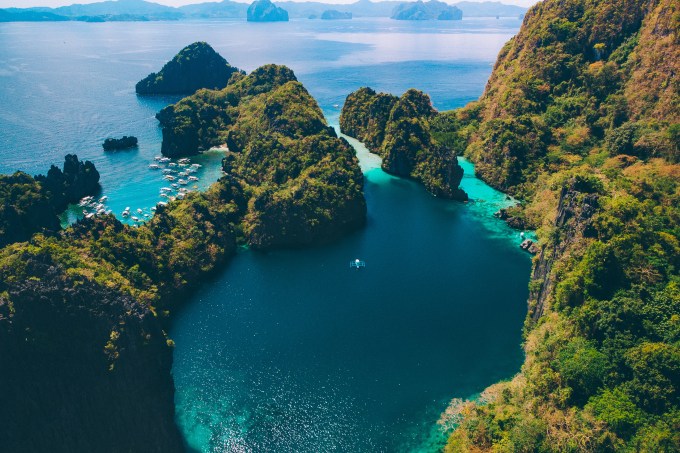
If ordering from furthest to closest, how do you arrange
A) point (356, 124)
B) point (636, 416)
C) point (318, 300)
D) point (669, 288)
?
point (356, 124), point (318, 300), point (669, 288), point (636, 416)

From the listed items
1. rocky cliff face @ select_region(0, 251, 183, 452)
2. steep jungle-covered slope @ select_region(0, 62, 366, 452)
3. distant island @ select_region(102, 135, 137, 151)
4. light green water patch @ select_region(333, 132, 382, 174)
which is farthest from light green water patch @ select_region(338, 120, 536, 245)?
rocky cliff face @ select_region(0, 251, 183, 452)

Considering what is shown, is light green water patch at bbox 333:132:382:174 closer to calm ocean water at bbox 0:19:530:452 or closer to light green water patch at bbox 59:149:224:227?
calm ocean water at bbox 0:19:530:452

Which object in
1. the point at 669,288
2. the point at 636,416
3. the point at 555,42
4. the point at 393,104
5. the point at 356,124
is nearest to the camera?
the point at 636,416

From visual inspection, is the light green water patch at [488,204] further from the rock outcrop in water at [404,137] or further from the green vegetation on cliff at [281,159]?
the green vegetation on cliff at [281,159]

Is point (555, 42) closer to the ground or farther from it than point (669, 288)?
farther from it

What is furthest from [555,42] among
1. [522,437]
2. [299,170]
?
[522,437]

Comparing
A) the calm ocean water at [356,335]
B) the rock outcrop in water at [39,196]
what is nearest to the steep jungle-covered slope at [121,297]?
the calm ocean water at [356,335]

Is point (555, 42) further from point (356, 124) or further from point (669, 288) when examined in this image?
point (669, 288)
